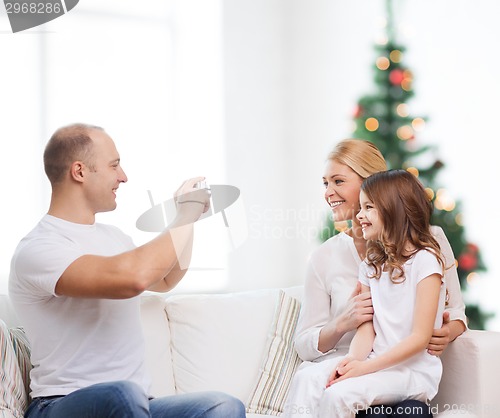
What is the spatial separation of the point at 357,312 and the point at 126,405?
71 cm

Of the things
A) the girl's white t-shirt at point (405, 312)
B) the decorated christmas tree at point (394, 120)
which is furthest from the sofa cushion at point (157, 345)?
the decorated christmas tree at point (394, 120)

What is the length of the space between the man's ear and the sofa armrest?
118cm

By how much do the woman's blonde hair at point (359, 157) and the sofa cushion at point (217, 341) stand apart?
620mm

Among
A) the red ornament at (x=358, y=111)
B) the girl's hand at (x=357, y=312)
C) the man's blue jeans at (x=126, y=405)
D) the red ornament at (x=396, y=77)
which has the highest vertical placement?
the red ornament at (x=396, y=77)

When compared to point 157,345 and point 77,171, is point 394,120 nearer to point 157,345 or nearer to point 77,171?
point 157,345

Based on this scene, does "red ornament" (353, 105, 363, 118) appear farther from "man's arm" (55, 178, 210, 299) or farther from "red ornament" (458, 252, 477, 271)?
"man's arm" (55, 178, 210, 299)

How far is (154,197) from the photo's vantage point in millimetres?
3561

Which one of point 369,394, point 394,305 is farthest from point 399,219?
point 369,394

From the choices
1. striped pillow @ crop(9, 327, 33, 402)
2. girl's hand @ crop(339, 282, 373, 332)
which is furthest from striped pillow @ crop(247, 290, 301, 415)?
striped pillow @ crop(9, 327, 33, 402)

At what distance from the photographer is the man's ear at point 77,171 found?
1.88 metres

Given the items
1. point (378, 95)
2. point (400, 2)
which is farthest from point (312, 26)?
point (378, 95)

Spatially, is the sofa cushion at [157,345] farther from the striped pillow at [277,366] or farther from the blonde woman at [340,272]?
the blonde woman at [340,272]

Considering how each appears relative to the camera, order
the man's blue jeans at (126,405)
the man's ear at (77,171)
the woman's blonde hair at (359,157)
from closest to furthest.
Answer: the man's blue jeans at (126,405) < the man's ear at (77,171) < the woman's blonde hair at (359,157)

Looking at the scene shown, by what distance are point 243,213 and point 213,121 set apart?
57cm
